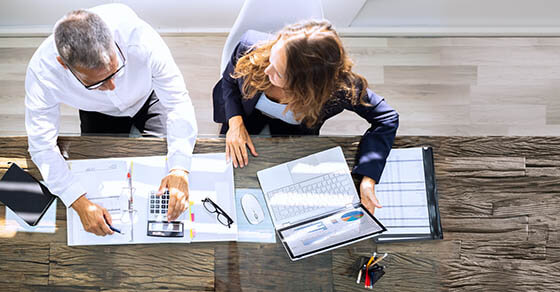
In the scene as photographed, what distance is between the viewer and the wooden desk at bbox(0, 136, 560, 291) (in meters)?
1.47

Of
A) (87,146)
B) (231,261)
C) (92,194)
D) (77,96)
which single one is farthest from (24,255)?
(231,261)

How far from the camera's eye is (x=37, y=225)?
4.87 feet

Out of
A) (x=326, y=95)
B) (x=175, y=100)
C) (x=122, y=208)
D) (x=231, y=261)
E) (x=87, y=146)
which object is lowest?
(x=231, y=261)

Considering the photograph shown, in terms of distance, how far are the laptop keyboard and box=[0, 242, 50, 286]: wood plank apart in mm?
791

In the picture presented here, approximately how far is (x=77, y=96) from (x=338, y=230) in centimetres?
100

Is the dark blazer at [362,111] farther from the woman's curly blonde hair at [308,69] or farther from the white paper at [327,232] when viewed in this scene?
the white paper at [327,232]

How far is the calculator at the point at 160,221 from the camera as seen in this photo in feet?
4.83

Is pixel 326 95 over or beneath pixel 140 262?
over

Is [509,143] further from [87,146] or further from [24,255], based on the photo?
[24,255]

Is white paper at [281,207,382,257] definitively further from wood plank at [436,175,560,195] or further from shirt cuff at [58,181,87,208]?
shirt cuff at [58,181,87,208]

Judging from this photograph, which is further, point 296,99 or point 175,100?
point 175,100

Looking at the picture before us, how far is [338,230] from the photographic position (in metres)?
1.50

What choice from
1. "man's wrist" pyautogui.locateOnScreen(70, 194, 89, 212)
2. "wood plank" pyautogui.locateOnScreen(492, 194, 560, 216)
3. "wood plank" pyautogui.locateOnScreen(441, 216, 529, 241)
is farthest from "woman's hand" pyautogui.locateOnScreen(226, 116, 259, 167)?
"wood plank" pyautogui.locateOnScreen(492, 194, 560, 216)

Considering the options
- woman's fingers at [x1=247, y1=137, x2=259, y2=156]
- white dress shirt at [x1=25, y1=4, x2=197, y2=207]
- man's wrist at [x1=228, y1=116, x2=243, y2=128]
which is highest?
white dress shirt at [x1=25, y1=4, x2=197, y2=207]
